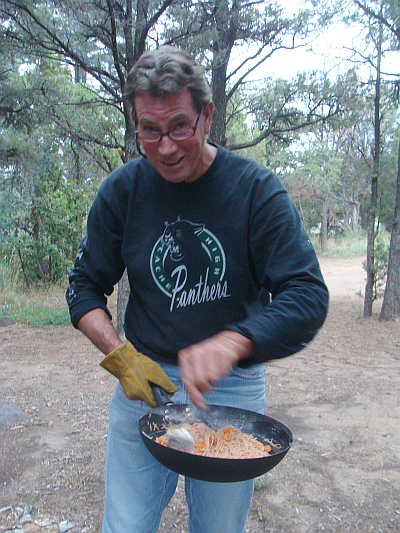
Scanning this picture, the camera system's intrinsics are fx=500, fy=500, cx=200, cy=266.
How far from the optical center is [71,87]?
9547 mm

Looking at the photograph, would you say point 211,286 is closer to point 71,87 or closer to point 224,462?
point 224,462

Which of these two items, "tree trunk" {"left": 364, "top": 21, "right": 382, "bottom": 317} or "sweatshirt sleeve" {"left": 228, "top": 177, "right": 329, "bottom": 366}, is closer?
"sweatshirt sleeve" {"left": 228, "top": 177, "right": 329, "bottom": 366}

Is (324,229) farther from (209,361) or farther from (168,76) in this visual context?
(209,361)

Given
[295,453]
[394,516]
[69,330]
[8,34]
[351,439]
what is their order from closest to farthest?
1. [394,516]
2. [295,453]
3. [351,439]
4. [8,34]
5. [69,330]

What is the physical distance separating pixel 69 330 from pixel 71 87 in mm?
4777

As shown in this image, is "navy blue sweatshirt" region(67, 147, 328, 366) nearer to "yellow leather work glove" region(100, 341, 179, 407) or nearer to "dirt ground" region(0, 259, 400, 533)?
"yellow leather work glove" region(100, 341, 179, 407)

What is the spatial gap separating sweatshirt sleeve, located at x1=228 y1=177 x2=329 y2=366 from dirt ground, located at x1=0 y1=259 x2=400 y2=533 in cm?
175

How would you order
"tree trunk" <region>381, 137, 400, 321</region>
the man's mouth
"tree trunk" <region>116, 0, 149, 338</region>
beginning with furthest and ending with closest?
"tree trunk" <region>381, 137, 400, 321</region>, "tree trunk" <region>116, 0, 149, 338</region>, the man's mouth

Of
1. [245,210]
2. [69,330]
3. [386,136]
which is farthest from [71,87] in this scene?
[245,210]

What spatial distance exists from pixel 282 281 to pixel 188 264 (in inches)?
13.3

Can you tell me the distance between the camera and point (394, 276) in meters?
7.68

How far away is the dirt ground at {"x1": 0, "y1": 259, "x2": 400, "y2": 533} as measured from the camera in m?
2.79

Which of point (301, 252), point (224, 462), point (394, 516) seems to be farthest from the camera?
point (394, 516)

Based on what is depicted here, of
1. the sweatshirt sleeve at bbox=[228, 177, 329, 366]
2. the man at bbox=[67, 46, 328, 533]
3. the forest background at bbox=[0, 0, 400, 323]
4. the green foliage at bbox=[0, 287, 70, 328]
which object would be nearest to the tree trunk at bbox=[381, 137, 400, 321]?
the forest background at bbox=[0, 0, 400, 323]
